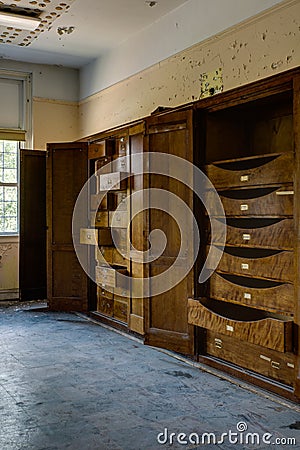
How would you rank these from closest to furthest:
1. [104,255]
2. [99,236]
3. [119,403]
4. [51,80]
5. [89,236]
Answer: [119,403], [99,236], [104,255], [89,236], [51,80]

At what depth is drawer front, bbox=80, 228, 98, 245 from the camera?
17.1ft

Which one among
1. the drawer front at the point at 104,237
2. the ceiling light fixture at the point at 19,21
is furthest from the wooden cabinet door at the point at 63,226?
the ceiling light fixture at the point at 19,21

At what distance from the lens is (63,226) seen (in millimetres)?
5855

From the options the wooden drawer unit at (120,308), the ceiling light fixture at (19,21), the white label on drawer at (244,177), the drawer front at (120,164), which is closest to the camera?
the white label on drawer at (244,177)

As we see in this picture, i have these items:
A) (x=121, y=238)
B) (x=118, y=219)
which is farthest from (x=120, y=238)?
(x=118, y=219)

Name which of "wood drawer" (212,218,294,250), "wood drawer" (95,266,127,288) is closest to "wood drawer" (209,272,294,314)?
"wood drawer" (212,218,294,250)

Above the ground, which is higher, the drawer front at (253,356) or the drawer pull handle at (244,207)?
the drawer pull handle at (244,207)

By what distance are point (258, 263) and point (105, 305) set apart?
97.0 inches

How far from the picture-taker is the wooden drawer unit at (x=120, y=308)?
194 inches

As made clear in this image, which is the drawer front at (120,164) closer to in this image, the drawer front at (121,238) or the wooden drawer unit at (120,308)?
the drawer front at (121,238)

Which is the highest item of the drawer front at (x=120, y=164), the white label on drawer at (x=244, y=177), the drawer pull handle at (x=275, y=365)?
the drawer front at (x=120, y=164)

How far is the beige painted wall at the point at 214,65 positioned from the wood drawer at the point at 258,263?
1.34m

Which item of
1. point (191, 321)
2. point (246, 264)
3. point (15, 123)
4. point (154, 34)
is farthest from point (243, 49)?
point (15, 123)

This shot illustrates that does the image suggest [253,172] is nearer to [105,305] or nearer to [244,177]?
[244,177]
